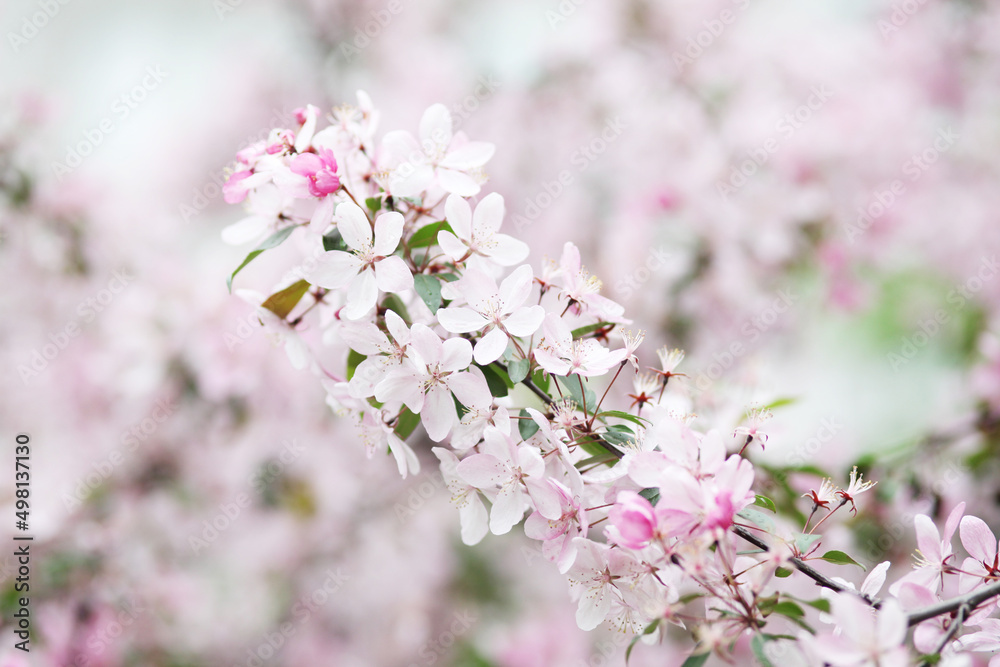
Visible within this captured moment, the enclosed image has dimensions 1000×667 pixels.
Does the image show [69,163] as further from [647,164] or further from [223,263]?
[647,164]

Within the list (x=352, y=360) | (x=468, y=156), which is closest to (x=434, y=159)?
(x=468, y=156)

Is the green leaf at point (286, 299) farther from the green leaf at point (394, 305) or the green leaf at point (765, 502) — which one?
the green leaf at point (765, 502)

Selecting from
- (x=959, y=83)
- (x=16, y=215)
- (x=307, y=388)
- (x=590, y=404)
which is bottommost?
(x=959, y=83)

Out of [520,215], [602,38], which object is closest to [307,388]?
[520,215]

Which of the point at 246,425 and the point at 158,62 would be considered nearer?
the point at 246,425

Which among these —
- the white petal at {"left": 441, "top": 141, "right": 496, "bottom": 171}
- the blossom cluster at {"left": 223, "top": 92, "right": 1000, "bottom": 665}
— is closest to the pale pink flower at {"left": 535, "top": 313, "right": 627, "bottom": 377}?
the blossom cluster at {"left": 223, "top": 92, "right": 1000, "bottom": 665}

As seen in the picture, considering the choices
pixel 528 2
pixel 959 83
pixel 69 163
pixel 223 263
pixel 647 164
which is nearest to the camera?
pixel 69 163
